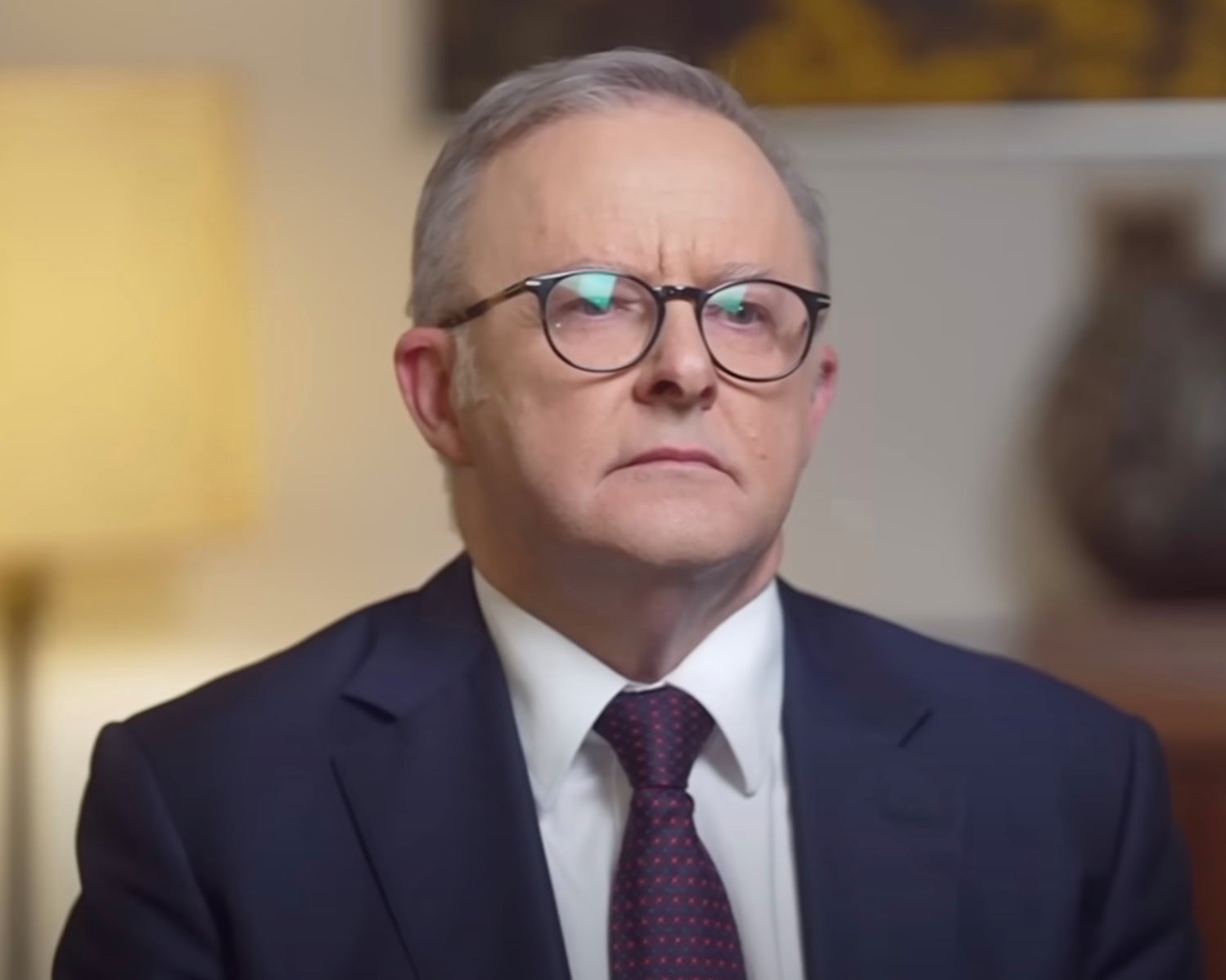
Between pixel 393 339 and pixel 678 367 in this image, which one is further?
pixel 393 339

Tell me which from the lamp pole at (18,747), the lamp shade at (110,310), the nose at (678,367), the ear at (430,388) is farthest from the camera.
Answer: the lamp pole at (18,747)

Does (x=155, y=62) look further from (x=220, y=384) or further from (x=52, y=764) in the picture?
(x=52, y=764)

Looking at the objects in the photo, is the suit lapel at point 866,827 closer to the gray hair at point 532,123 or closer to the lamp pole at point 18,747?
the gray hair at point 532,123

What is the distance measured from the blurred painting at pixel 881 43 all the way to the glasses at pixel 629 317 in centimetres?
74

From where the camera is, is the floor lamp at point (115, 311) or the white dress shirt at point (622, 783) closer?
the white dress shirt at point (622, 783)

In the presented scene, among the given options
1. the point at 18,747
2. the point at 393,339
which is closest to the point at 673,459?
the point at 393,339

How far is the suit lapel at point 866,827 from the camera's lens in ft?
3.24

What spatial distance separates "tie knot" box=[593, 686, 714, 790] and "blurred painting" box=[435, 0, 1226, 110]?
2.77 ft

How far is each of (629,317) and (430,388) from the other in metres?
0.18

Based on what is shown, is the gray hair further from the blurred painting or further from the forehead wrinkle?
the blurred painting

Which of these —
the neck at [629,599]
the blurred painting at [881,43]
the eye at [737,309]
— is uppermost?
the blurred painting at [881,43]

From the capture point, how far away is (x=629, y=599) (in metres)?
0.98

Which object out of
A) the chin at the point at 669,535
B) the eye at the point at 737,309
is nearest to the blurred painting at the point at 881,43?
the eye at the point at 737,309

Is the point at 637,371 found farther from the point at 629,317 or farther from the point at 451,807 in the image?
the point at 451,807
